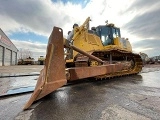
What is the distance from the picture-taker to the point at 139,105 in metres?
2.45

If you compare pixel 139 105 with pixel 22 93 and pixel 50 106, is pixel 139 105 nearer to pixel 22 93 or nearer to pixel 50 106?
pixel 50 106

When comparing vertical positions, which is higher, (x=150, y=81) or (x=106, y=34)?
(x=106, y=34)

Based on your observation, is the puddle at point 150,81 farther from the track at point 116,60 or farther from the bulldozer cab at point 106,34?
the bulldozer cab at point 106,34

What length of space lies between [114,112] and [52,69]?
129cm

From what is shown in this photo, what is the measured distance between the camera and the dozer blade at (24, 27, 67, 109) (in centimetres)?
225

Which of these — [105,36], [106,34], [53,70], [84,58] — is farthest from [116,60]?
[53,70]

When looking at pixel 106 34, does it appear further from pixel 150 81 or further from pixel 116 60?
pixel 150 81

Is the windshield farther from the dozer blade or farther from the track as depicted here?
the dozer blade

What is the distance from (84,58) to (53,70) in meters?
3.52

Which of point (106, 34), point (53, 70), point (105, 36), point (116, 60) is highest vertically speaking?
point (106, 34)

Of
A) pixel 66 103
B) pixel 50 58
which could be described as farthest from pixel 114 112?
pixel 50 58

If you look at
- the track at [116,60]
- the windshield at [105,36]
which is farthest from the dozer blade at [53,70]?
the windshield at [105,36]

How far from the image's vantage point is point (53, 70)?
2.38 metres

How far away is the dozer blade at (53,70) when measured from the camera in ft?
7.40
